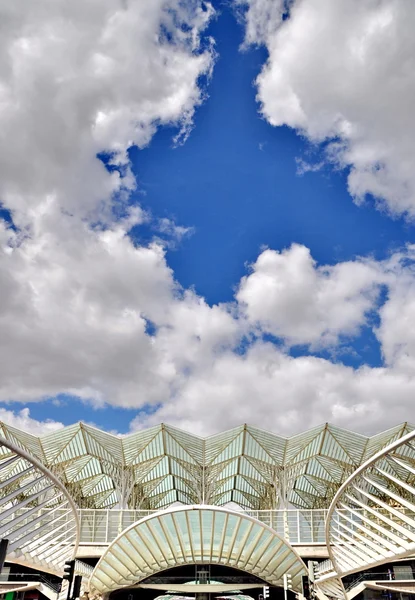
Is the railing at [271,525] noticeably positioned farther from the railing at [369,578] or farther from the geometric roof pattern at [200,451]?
the geometric roof pattern at [200,451]

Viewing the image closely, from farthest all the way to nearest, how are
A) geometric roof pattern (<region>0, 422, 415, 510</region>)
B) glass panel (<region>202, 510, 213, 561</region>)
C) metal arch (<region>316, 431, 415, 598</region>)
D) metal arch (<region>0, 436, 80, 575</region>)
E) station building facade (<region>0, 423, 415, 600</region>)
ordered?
geometric roof pattern (<region>0, 422, 415, 510</region>) → glass panel (<region>202, 510, 213, 561</region>) → station building facade (<region>0, 423, 415, 600</region>) → metal arch (<region>0, 436, 80, 575</region>) → metal arch (<region>316, 431, 415, 598</region>)

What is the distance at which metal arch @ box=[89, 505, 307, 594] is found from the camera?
2419 cm

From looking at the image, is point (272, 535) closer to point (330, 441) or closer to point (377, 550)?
point (377, 550)

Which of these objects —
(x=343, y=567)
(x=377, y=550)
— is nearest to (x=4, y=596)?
(x=343, y=567)

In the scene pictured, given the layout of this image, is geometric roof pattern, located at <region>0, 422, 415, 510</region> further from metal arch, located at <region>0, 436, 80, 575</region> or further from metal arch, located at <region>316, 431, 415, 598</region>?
metal arch, located at <region>316, 431, 415, 598</region>

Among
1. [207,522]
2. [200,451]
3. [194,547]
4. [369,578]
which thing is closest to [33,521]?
[207,522]

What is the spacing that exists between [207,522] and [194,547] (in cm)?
319

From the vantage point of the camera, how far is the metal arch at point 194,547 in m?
24.2

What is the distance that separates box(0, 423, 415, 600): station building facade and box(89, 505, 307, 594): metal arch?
0.08 m

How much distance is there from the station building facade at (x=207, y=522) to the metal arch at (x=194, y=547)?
0.08m

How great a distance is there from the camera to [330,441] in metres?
44.8

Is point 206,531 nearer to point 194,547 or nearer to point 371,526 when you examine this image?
point 194,547

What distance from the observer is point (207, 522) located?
24.8 meters

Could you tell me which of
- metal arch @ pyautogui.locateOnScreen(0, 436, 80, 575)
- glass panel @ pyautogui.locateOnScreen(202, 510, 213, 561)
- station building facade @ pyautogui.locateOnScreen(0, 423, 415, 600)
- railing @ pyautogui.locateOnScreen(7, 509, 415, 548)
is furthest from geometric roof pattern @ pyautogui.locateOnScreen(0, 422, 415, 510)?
glass panel @ pyautogui.locateOnScreen(202, 510, 213, 561)
